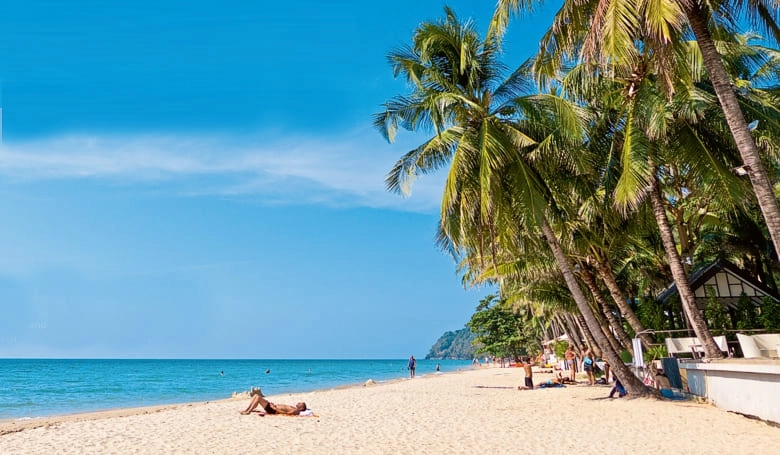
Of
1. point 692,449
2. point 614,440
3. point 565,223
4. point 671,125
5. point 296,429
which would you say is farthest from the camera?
point 565,223

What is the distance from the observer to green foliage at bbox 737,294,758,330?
49.9ft

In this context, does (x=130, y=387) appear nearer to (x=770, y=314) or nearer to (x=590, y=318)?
(x=590, y=318)

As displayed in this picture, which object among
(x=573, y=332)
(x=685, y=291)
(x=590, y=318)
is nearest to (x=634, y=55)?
(x=685, y=291)

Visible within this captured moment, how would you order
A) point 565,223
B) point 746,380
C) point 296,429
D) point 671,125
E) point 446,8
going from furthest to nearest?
point 565,223 → point 446,8 → point 671,125 → point 296,429 → point 746,380

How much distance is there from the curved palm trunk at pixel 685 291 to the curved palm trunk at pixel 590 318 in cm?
173

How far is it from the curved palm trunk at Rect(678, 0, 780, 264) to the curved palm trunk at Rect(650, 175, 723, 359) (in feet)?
10.8

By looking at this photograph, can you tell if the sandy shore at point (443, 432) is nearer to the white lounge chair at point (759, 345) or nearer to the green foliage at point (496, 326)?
the white lounge chair at point (759, 345)

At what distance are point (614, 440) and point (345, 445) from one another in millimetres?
3968

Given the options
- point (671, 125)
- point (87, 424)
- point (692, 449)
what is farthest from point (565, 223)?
point (87, 424)

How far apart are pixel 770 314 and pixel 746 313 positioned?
75 centimetres

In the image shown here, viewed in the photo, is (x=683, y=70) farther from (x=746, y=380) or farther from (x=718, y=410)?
(x=718, y=410)

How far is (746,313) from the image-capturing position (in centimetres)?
1538

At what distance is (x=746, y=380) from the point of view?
8.50 metres

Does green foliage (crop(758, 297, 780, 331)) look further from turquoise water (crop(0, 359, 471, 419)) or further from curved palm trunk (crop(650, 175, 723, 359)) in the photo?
turquoise water (crop(0, 359, 471, 419))
